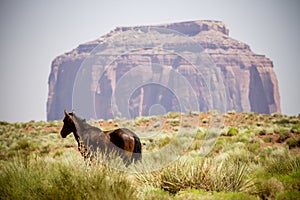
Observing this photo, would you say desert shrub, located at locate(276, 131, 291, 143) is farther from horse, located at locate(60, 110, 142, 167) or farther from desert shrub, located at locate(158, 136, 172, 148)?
horse, located at locate(60, 110, 142, 167)

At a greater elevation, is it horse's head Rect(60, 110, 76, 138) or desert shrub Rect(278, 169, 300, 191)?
horse's head Rect(60, 110, 76, 138)

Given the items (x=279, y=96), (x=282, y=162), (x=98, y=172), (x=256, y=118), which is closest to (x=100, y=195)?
(x=98, y=172)

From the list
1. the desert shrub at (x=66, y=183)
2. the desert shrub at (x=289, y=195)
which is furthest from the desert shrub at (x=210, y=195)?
the desert shrub at (x=66, y=183)

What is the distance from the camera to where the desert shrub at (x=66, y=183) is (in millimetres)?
7238

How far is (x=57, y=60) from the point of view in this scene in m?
199

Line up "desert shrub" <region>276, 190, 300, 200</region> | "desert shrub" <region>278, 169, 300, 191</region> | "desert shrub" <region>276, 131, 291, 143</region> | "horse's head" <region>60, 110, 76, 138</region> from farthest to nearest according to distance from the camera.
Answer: "desert shrub" <region>276, 131, 291, 143</region>
"horse's head" <region>60, 110, 76, 138</region>
"desert shrub" <region>278, 169, 300, 191</region>
"desert shrub" <region>276, 190, 300, 200</region>

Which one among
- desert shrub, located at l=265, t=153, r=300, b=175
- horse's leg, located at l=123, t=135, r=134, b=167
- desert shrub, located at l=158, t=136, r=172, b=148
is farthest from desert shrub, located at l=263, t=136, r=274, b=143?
horse's leg, located at l=123, t=135, r=134, b=167

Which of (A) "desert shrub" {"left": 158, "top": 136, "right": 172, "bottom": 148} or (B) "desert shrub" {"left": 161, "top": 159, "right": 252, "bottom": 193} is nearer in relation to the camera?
(B) "desert shrub" {"left": 161, "top": 159, "right": 252, "bottom": 193}

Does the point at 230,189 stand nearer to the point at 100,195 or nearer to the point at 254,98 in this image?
the point at 100,195

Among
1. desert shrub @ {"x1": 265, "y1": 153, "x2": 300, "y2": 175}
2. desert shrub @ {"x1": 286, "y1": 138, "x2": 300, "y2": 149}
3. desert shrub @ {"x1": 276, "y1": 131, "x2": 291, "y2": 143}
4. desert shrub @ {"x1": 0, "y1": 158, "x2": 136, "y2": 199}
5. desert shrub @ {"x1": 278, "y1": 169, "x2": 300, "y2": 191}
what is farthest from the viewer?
desert shrub @ {"x1": 276, "y1": 131, "x2": 291, "y2": 143}

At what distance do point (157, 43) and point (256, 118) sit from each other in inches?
600

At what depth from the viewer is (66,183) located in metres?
7.71

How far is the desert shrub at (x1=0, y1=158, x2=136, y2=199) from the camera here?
7238mm

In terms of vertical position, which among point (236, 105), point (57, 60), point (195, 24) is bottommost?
point (236, 105)
